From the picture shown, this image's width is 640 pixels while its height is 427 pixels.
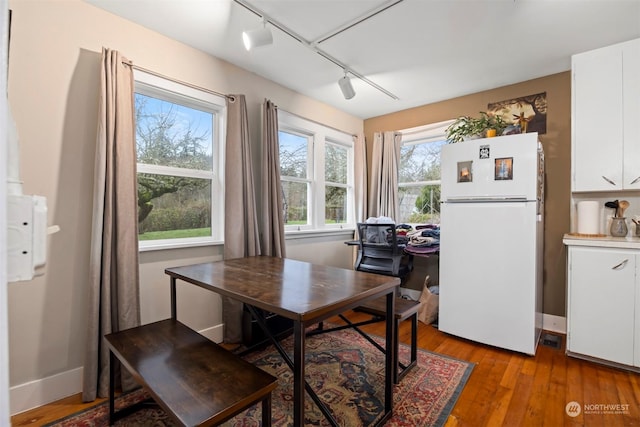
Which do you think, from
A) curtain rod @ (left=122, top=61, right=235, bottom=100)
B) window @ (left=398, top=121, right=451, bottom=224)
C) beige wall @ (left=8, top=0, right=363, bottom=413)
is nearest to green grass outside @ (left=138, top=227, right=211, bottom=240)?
beige wall @ (left=8, top=0, right=363, bottom=413)

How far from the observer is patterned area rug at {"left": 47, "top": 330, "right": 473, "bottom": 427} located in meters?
1.65

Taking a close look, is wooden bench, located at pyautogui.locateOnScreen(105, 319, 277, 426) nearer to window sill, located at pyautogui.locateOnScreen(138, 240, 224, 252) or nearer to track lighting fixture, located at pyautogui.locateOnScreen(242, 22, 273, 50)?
window sill, located at pyautogui.locateOnScreen(138, 240, 224, 252)

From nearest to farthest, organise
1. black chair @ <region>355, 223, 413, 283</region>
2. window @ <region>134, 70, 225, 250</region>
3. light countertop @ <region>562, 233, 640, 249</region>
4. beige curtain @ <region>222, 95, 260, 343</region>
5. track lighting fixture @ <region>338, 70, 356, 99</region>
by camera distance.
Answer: light countertop @ <region>562, 233, 640, 249</region>, window @ <region>134, 70, 225, 250</region>, beige curtain @ <region>222, 95, 260, 343</region>, track lighting fixture @ <region>338, 70, 356, 99</region>, black chair @ <region>355, 223, 413, 283</region>

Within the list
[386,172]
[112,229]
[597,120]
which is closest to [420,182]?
[386,172]

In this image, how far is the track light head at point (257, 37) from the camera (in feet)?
6.43

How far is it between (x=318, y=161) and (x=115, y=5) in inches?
90.9

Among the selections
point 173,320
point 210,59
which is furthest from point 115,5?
point 173,320

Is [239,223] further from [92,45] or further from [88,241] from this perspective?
[92,45]

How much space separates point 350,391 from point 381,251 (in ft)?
5.15

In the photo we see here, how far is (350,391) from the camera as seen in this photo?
1.90 metres

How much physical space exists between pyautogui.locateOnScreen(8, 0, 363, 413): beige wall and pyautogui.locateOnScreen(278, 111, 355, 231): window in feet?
5.16

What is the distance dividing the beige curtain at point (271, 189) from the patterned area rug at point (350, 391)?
920 mm

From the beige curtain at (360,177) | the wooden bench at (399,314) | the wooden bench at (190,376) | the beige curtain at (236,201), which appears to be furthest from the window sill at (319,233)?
the wooden bench at (190,376)

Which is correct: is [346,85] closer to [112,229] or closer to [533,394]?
[112,229]
